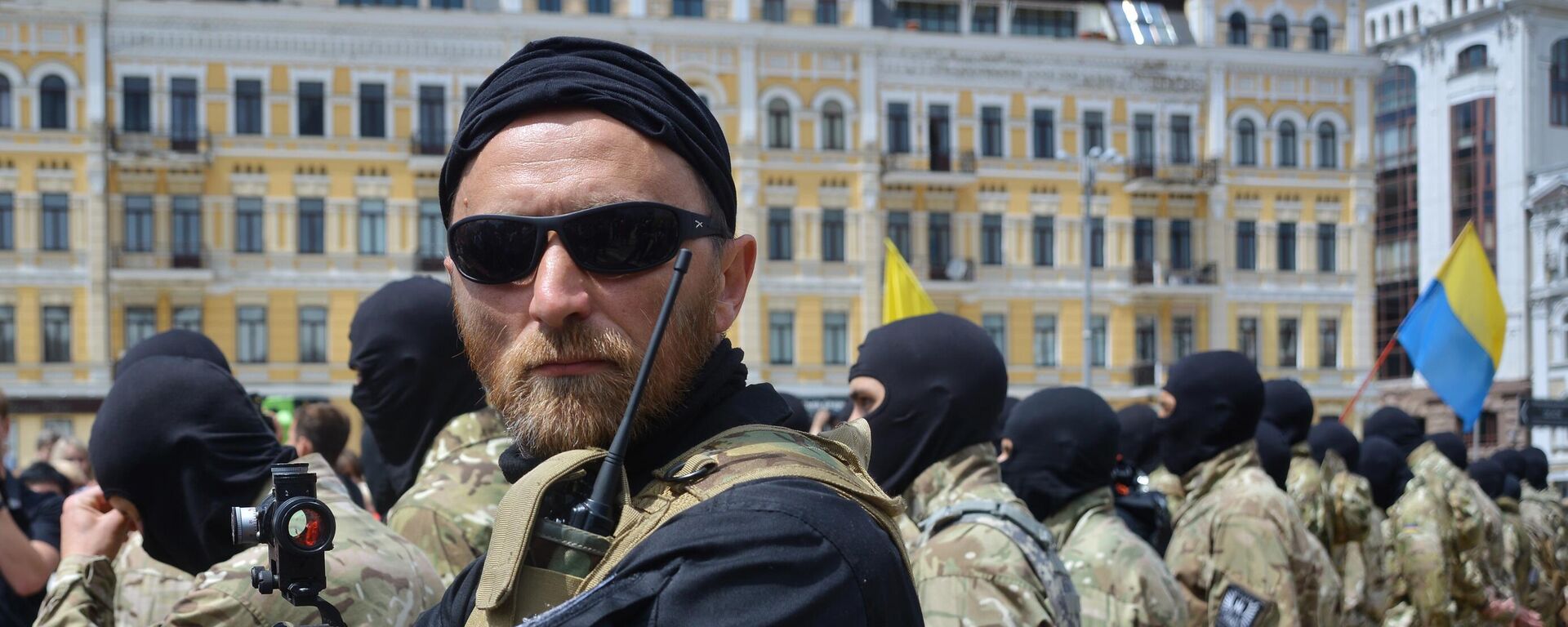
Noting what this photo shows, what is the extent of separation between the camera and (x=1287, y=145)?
126ft

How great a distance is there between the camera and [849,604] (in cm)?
187

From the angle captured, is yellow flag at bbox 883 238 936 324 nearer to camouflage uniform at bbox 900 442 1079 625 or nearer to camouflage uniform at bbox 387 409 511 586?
camouflage uniform at bbox 387 409 511 586

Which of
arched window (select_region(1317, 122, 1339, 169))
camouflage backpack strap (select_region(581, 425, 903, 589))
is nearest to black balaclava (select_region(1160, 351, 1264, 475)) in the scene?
camouflage backpack strap (select_region(581, 425, 903, 589))

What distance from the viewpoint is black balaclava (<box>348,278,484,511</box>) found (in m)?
5.13

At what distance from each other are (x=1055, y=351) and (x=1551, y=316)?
18.0m

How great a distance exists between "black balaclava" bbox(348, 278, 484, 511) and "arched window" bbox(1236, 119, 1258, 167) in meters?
35.0

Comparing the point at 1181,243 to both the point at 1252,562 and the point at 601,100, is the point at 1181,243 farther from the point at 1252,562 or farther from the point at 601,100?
the point at 601,100

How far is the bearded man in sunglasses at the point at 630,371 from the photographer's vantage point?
1.84 metres

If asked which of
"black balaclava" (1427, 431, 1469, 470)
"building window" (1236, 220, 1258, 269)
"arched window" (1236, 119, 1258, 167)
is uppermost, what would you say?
"arched window" (1236, 119, 1258, 167)

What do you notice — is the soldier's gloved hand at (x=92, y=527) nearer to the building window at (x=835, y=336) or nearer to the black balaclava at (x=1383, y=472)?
the black balaclava at (x=1383, y=472)

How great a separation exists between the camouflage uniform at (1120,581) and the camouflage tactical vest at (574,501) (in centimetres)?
313

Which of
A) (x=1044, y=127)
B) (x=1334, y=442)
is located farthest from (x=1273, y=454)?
(x=1044, y=127)

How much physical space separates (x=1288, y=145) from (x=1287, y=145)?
0.03m

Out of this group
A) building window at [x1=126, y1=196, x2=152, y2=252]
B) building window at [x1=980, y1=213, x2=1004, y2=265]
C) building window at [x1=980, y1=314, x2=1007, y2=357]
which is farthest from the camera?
building window at [x1=980, y1=213, x2=1004, y2=265]
